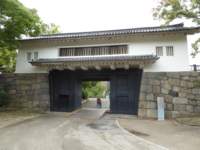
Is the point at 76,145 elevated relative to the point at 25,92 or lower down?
lower down

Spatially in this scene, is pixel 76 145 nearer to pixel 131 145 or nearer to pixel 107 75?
pixel 131 145

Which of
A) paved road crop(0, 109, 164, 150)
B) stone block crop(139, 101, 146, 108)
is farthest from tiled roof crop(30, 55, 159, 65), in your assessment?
paved road crop(0, 109, 164, 150)

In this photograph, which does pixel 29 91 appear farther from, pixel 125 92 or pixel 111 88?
pixel 125 92

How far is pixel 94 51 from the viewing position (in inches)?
507

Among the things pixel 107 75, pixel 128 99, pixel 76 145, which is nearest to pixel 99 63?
pixel 107 75

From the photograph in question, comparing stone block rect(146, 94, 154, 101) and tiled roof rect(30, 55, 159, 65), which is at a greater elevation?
tiled roof rect(30, 55, 159, 65)

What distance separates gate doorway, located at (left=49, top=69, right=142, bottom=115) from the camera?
12.2 metres

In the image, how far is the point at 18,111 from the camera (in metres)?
12.7

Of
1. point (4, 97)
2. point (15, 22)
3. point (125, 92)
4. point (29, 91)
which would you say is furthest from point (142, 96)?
point (4, 97)

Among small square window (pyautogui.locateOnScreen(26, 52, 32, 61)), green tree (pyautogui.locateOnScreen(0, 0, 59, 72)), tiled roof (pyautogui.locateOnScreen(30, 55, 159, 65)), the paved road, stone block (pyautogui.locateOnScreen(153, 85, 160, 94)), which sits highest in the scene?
green tree (pyautogui.locateOnScreen(0, 0, 59, 72))

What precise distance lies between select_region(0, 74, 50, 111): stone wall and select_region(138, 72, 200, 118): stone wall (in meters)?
6.78

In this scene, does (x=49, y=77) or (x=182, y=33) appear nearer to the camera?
(x=182, y=33)

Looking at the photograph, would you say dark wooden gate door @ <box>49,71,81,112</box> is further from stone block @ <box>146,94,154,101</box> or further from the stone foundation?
stone block @ <box>146,94,154,101</box>

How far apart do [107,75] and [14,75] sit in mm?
7038
